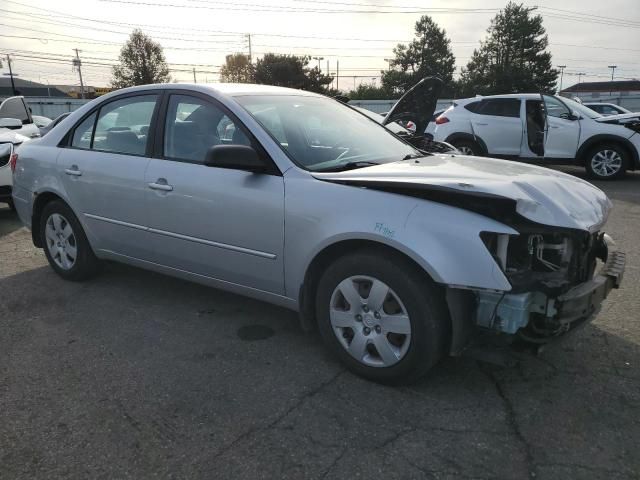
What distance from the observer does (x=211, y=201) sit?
335 centimetres

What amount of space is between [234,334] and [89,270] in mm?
1745

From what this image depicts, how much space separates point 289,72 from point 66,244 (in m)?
64.2

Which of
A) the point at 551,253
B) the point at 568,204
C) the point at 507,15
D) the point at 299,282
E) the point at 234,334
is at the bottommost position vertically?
the point at 234,334

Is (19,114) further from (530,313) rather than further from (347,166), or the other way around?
(530,313)

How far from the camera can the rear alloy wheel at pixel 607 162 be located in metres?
10.3

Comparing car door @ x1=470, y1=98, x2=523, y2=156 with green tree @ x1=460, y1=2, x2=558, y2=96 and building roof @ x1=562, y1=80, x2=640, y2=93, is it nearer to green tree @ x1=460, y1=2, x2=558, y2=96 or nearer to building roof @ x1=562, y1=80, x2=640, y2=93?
green tree @ x1=460, y1=2, x2=558, y2=96

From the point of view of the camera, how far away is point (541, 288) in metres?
2.49

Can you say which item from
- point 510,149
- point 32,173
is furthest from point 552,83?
point 32,173

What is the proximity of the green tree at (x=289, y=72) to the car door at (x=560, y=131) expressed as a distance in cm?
5550

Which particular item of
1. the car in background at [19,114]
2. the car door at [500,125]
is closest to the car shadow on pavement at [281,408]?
the car in background at [19,114]

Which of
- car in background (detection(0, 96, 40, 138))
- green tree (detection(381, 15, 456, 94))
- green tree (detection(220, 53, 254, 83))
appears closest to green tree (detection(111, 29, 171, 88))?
green tree (detection(220, 53, 254, 83))

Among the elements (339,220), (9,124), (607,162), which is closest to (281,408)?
(339,220)

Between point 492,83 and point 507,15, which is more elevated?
point 507,15

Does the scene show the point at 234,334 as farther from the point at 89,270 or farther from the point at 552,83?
the point at 552,83
